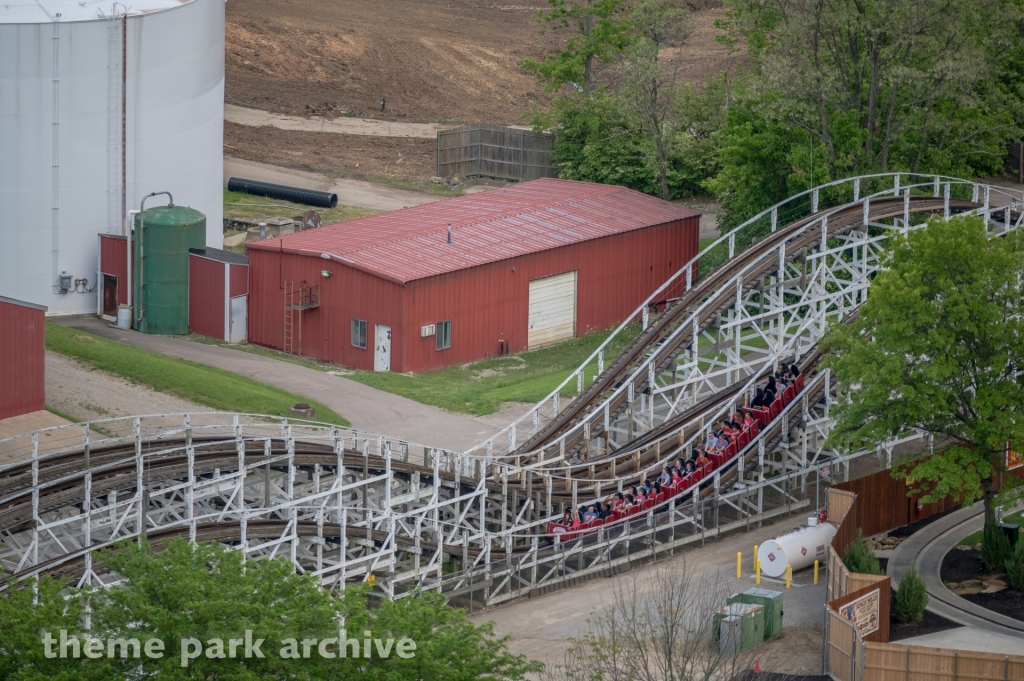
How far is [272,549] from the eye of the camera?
3328 centimetres

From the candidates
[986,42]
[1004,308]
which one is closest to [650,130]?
[986,42]

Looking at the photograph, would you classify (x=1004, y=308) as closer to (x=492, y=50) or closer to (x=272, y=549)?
(x=272, y=549)

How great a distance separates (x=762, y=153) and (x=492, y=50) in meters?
38.9

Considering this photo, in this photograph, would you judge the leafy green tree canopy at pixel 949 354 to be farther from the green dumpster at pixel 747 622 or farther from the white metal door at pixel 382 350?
the white metal door at pixel 382 350

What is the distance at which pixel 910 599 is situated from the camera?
3300 cm

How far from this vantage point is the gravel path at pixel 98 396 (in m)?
42.8

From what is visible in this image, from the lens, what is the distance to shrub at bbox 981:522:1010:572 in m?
35.5

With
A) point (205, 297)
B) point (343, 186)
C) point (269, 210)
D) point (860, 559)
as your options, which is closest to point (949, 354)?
point (860, 559)

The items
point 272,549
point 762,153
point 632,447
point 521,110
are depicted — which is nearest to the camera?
point 272,549

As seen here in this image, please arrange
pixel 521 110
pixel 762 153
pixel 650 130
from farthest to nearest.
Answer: pixel 521 110, pixel 650 130, pixel 762 153

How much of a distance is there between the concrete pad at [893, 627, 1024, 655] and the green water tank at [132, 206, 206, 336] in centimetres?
3002

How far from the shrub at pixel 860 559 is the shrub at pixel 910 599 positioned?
3.69 feet

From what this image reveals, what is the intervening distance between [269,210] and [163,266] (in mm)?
13727

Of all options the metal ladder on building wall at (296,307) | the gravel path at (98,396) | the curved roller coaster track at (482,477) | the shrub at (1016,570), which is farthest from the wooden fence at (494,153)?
the shrub at (1016,570)
